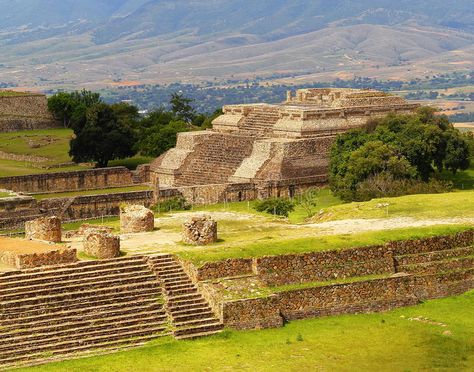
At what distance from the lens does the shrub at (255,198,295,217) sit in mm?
43616

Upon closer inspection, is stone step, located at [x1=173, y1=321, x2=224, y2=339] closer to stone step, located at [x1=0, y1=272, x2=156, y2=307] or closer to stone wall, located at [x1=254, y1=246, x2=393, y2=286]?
stone step, located at [x1=0, y1=272, x2=156, y2=307]

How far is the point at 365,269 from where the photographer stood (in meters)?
30.0

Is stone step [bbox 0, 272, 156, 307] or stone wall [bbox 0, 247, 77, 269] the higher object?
stone wall [bbox 0, 247, 77, 269]

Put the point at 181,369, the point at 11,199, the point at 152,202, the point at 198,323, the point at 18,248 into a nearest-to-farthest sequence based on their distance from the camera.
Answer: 1. the point at 181,369
2. the point at 198,323
3. the point at 18,248
4. the point at 11,199
5. the point at 152,202

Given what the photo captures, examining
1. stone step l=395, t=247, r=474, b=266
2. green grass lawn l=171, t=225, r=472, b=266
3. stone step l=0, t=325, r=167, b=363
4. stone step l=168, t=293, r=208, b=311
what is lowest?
stone step l=0, t=325, r=167, b=363

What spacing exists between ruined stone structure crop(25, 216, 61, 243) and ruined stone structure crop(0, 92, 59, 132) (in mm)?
41123

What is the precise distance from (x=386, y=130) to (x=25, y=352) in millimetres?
27341

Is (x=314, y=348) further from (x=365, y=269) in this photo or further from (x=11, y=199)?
(x=11, y=199)

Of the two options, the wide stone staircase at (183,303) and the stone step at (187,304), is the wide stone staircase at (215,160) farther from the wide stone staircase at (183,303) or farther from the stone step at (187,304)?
the stone step at (187,304)

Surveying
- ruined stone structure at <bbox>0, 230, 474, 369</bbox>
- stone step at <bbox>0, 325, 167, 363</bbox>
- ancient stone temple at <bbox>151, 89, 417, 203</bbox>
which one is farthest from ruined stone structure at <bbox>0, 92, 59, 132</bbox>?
stone step at <bbox>0, 325, 167, 363</bbox>

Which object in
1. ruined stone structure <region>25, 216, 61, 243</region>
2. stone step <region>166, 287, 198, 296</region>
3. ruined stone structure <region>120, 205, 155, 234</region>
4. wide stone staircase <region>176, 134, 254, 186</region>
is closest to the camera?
stone step <region>166, 287, 198, 296</region>

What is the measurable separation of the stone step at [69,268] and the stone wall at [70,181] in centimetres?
2221

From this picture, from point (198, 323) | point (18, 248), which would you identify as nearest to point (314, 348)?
point (198, 323)

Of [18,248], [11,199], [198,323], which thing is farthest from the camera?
[11,199]
